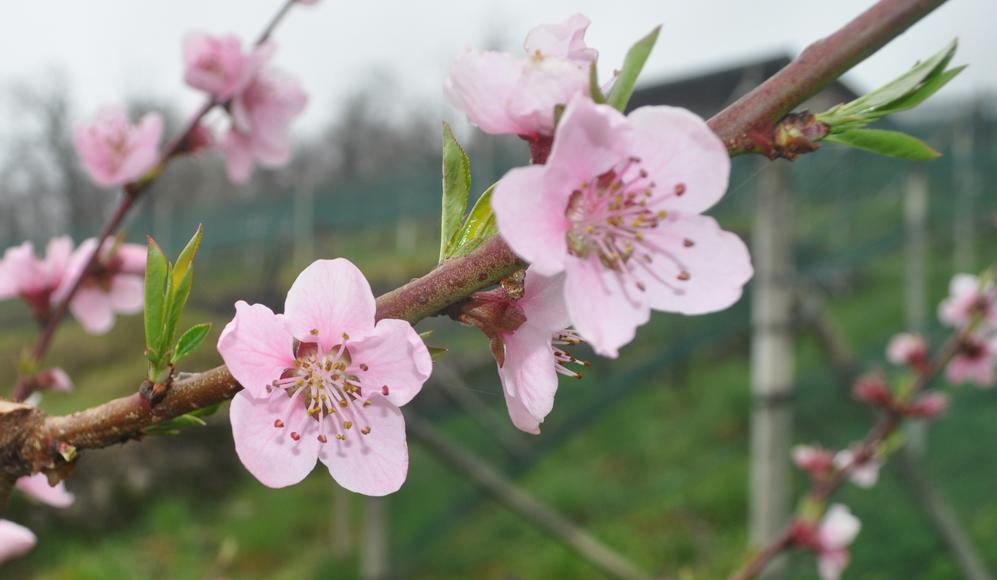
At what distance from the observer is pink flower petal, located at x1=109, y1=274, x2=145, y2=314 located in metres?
0.95

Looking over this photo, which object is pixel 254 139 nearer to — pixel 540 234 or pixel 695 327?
pixel 540 234

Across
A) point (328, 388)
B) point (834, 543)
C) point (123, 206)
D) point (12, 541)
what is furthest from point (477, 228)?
point (834, 543)

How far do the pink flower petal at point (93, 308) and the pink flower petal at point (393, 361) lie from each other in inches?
25.1

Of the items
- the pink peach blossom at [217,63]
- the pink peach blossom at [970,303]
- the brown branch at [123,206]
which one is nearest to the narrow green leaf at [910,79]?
the brown branch at [123,206]

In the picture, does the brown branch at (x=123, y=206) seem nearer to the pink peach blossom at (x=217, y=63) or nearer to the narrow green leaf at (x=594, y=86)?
the pink peach blossom at (x=217, y=63)

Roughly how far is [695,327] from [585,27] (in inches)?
86.8

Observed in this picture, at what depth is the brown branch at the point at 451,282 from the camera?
36 cm

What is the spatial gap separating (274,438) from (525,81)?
9.9 inches

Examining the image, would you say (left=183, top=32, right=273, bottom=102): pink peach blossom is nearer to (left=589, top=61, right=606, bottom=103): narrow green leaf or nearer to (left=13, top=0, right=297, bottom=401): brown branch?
(left=13, top=0, right=297, bottom=401): brown branch

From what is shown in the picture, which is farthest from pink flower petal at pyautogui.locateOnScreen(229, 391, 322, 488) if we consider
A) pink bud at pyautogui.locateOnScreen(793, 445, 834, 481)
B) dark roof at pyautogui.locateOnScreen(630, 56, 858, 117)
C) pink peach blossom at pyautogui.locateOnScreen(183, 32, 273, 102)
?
pink bud at pyautogui.locateOnScreen(793, 445, 834, 481)

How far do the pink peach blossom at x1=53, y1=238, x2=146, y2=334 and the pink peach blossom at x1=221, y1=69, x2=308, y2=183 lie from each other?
0.70 feet

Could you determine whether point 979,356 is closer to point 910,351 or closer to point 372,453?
point 910,351

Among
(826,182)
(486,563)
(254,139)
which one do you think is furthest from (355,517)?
(254,139)

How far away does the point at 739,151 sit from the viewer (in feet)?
1.25
